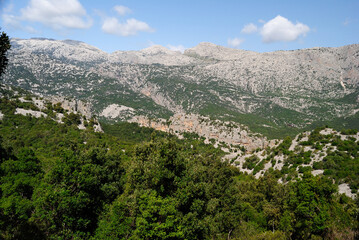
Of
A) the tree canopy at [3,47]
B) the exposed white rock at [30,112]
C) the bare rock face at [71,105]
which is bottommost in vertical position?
the exposed white rock at [30,112]

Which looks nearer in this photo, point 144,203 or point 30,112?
point 144,203

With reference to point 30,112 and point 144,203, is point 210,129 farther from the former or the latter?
point 144,203

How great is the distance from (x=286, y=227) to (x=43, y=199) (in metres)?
29.2

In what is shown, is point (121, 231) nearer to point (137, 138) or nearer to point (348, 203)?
point (348, 203)

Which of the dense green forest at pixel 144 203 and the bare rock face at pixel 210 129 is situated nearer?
the dense green forest at pixel 144 203

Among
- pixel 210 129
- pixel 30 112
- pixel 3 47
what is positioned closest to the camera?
pixel 3 47

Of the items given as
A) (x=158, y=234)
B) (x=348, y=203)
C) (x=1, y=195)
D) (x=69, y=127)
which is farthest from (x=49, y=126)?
(x=348, y=203)

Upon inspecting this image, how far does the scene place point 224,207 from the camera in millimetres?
34094

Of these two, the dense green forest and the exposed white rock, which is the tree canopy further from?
the exposed white rock

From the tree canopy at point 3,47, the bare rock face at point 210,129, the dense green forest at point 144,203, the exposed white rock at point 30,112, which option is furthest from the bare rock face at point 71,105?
the tree canopy at point 3,47

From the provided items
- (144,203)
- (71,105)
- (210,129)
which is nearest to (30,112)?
(71,105)

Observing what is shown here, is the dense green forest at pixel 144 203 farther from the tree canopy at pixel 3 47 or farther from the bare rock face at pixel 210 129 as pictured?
the bare rock face at pixel 210 129

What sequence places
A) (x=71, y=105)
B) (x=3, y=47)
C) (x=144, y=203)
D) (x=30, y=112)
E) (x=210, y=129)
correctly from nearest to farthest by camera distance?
(x=3, y=47)
(x=144, y=203)
(x=30, y=112)
(x=71, y=105)
(x=210, y=129)

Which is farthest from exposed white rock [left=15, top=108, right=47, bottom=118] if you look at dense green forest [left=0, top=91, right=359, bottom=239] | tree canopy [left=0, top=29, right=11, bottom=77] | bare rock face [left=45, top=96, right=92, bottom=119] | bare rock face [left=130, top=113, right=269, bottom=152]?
bare rock face [left=130, top=113, right=269, bottom=152]
